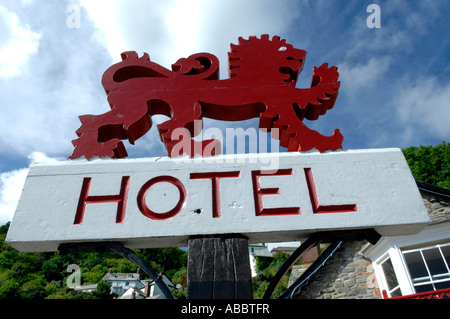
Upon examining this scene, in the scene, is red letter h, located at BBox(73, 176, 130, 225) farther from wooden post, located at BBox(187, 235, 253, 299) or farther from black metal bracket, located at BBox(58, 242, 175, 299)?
wooden post, located at BBox(187, 235, 253, 299)

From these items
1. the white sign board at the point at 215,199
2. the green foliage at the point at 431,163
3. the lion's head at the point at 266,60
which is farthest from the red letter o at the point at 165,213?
the green foliage at the point at 431,163

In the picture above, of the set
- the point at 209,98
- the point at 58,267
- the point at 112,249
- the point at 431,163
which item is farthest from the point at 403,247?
the point at 58,267

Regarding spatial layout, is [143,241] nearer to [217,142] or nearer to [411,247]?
[217,142]

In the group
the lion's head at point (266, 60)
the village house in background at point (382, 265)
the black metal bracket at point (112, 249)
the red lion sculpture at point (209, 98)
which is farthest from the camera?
the village house in background at point (382, 265)

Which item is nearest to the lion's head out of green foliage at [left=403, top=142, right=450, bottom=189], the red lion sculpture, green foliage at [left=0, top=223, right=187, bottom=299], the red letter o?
the red lion sculpture

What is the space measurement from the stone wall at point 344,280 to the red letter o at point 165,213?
300 inches

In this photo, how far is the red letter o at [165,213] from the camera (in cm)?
216

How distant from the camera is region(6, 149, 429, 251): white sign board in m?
2.10

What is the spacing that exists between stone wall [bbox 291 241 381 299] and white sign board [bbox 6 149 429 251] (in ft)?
23.6

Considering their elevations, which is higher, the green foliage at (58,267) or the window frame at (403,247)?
the green foliage at (58,267)

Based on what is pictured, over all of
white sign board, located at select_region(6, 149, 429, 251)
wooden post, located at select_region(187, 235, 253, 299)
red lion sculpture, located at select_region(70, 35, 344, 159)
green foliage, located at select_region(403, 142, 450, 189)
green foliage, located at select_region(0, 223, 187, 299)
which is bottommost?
wooden post, located at select_region(187, 235, 253, 299)

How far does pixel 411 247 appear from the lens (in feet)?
26.5

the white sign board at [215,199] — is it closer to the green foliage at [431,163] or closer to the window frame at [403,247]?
the window frame at [403,247]
